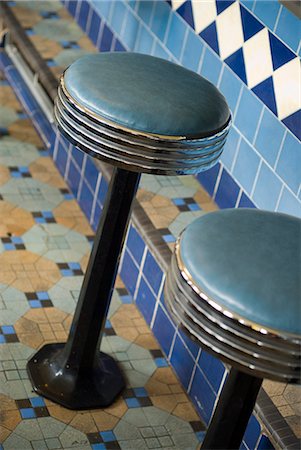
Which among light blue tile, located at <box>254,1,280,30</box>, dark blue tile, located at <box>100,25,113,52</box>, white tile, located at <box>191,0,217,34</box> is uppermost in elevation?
light blue tile, located at <box>254,1,280,30</box>

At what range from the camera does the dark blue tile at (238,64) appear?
11.7ft

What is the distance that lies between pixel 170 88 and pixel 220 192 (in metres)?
1.21

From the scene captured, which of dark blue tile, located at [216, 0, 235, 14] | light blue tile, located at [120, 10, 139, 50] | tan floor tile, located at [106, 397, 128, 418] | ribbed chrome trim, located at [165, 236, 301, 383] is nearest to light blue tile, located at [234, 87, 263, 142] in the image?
dark blue tile, located at [216, 0, 235, 14]

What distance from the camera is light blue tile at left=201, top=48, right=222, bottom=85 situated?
3772mm

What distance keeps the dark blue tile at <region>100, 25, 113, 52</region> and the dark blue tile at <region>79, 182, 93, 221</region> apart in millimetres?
821

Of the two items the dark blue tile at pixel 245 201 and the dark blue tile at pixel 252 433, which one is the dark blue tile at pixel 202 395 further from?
the dark blue tile at pixel 245 201

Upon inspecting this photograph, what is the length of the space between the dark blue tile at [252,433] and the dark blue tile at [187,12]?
70.5 inches

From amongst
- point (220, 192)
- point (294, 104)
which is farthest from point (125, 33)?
point (294, 104)

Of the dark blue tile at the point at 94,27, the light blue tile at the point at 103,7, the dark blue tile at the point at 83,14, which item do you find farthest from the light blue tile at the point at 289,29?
the dark blue tile at the point at 83,14

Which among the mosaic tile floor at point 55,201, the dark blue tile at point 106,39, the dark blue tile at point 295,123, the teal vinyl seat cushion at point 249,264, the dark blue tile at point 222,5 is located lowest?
the mosaic tile floor at point 55,201

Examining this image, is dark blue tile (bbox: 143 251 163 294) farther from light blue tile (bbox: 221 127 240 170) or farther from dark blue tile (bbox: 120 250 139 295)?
light blue tile (bbox: 221 127 240 170)

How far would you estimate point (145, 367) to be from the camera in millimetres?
3508

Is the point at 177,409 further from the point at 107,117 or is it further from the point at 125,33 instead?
the point at 125,33

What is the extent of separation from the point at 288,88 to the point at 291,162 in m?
0.27
